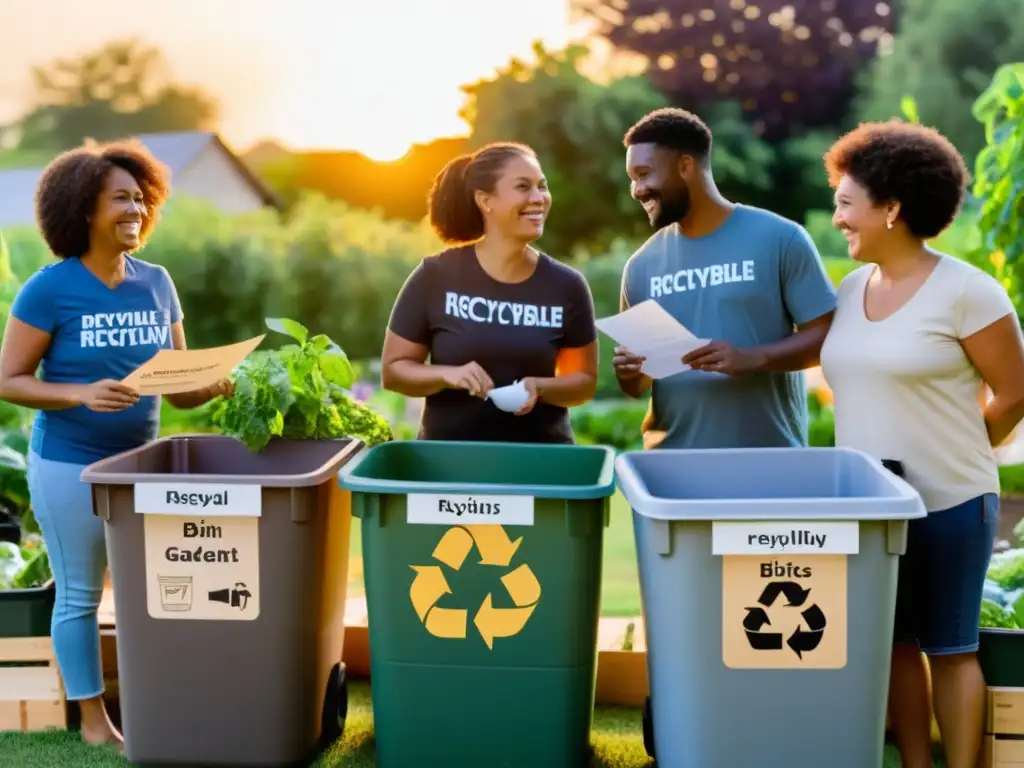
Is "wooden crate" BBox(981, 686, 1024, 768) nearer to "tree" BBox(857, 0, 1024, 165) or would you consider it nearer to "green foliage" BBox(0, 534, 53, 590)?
"green foliage" BBox(0, 534, 53, 590)

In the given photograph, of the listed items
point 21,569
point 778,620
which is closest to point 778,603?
point 778,620

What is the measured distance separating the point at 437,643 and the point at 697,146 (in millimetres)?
1516

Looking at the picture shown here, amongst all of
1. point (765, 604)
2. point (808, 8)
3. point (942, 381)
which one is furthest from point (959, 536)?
point (808, 8)

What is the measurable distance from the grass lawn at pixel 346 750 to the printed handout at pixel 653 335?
1.07 meters

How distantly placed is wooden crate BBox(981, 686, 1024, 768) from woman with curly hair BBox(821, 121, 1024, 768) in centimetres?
10

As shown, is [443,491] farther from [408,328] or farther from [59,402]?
[59,402]

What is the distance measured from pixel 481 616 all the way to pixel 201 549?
2.36ft

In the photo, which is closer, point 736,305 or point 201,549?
point 201,549

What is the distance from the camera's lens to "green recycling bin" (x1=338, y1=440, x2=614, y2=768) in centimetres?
246

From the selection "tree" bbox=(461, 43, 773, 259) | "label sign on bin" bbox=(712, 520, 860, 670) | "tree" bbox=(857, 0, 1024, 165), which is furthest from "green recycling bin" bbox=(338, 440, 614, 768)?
"tree" bbox=(857, 0, 1024, 165)

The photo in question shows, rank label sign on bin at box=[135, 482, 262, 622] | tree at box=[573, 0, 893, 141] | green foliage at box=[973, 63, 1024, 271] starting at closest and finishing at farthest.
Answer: label sign on bin at box=[135, 482, 262, 622] → green foliage at box=[973, 63, 1024, 271] → tree at box=[573, 0, 893, 141]

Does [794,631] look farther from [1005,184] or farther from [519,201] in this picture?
[1005,184]

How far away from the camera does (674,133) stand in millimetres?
2924

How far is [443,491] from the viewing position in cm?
243
